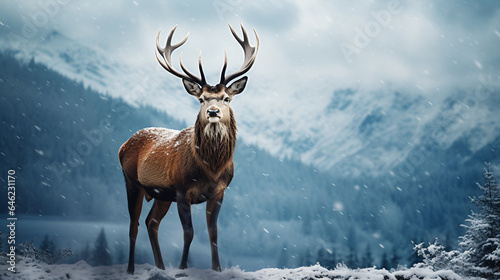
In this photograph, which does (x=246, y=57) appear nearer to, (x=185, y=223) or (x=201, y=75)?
(x=201, y=75)

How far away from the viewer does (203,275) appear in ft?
20.6

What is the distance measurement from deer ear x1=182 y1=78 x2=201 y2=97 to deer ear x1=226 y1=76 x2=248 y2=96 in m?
0.39

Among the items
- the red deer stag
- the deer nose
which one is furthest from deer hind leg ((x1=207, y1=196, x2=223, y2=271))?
the deer nose

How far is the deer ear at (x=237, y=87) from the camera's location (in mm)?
6668

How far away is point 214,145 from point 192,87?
88cm

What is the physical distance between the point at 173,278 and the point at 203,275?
0.37m

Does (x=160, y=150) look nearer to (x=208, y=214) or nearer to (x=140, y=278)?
(x=208, y=214)

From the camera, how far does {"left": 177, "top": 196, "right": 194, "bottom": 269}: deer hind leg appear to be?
20.9ft

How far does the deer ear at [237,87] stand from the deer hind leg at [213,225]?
1441 millimetres

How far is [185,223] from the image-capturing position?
21.0 ft

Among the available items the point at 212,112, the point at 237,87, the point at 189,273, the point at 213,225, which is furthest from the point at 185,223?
the point at 237,87

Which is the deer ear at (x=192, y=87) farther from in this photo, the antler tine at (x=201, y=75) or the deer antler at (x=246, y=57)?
the deer antler at (x=246, y=57)

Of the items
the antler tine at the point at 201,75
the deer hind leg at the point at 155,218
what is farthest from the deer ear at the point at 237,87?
the deer hind leg at the point at 155,218

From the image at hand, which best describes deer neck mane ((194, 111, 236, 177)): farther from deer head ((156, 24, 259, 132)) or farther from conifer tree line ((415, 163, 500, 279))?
conifer tree line ((415, 163, 500, 279))
